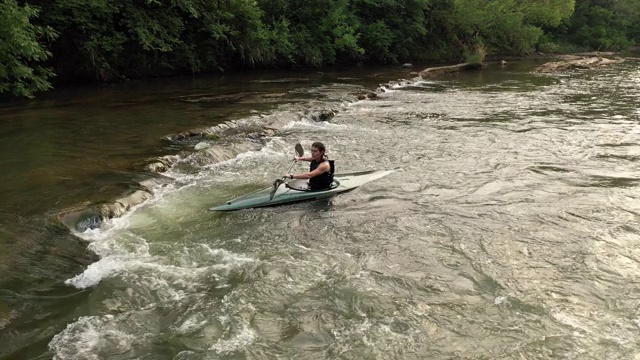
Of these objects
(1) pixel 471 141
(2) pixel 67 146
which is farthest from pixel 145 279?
(1) pixel 471 141

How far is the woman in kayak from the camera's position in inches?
283

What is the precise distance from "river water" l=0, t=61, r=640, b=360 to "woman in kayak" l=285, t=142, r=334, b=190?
0.31 m

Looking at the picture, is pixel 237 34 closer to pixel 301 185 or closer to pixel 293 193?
pixel 301 185

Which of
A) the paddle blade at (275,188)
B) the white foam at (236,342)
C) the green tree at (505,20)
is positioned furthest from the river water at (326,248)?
the green tree at (505,20)

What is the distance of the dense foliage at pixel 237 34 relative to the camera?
585 inches

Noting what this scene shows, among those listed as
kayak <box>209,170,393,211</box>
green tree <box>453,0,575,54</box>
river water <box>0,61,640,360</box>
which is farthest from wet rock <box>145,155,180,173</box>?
green tree <box>453,0,575,54</box>

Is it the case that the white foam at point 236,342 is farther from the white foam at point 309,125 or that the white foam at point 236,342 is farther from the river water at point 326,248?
the white foam at point 309,125

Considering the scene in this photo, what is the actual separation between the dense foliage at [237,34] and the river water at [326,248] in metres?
4.32

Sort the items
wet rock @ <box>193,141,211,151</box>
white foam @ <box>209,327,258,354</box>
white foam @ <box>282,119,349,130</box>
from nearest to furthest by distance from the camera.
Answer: white foam @ <box>209,327,258,354</box> → wet rock @ <box>193,141,211,151</box> → white foam @ <box>282,119,349,130</box>

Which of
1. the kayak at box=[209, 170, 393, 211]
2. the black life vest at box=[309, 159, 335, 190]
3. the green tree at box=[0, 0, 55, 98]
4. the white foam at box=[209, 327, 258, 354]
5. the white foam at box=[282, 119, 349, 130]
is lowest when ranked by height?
the white foam at box=[209, 327, 258, 354]

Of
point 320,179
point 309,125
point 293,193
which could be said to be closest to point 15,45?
point 309,125

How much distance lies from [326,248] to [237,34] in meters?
17.0

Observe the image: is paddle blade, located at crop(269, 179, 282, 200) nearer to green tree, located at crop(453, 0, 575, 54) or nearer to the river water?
the river water

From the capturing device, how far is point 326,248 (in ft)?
18.8
